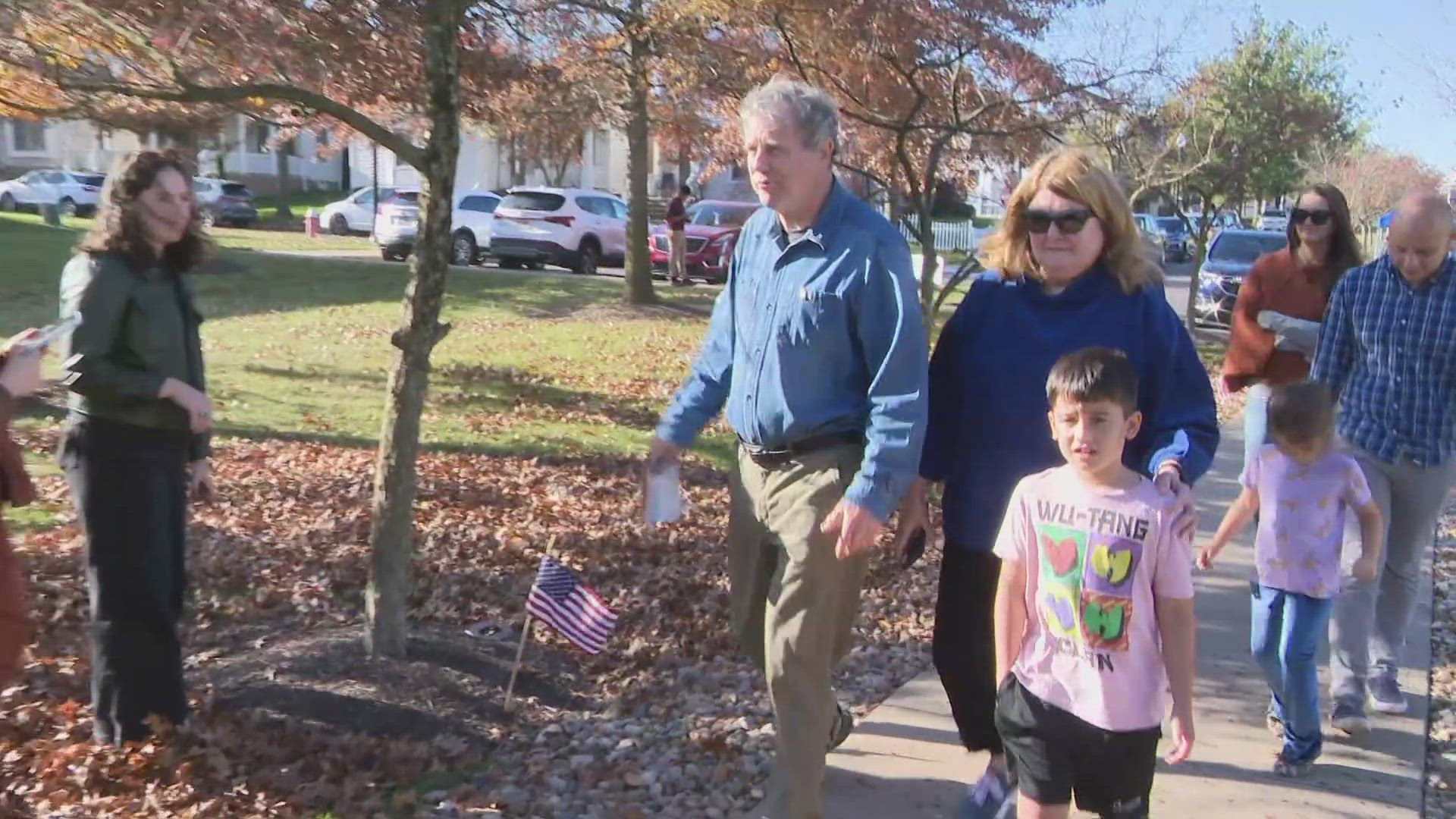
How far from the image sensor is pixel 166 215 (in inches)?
155

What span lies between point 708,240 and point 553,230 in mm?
2776

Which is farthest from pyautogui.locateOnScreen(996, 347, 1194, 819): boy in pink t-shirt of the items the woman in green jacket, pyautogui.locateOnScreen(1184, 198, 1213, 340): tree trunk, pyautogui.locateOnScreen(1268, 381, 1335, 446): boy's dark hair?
pyautogui.locateOnScreen(1184, 198, 1213, 340): tree trunk

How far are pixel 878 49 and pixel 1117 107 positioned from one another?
279 cm

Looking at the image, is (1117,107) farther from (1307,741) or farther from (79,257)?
(79,257)

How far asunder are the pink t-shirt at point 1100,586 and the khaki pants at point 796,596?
57 centimetres

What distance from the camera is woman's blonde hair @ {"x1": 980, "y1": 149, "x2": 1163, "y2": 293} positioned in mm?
3369

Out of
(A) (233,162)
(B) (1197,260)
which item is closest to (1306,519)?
(B) (1197,260)

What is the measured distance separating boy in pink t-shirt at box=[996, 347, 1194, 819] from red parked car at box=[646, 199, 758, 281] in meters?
19.1

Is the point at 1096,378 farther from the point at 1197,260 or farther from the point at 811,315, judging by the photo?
the point at 1197,260

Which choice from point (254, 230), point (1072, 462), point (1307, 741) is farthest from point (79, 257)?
point (254, 230)

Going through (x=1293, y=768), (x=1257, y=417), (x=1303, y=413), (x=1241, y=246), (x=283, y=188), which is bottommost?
(x=1293, y=768)

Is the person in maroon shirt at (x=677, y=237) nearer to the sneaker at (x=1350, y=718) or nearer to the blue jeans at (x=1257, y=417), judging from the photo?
the blue jeans at (x=1257, y=417)

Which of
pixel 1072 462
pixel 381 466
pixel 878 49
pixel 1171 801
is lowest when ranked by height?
pixel 1171 801

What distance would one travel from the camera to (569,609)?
189 inches
